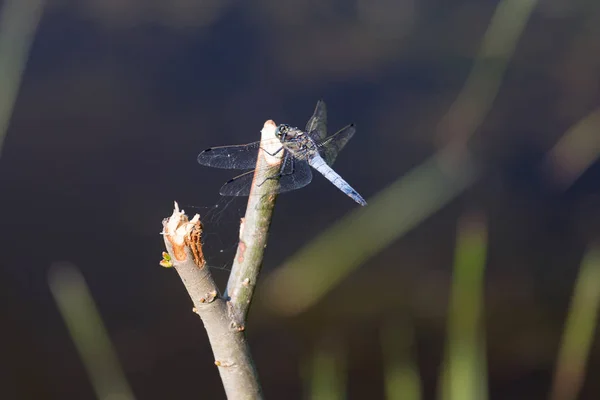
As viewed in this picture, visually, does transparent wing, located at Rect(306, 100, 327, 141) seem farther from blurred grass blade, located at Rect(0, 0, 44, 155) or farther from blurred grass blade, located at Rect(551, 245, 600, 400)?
blurred grass blade, located at Rect(0, 0, 44, 155)

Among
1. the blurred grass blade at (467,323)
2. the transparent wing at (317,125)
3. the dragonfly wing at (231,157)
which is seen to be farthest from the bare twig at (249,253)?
the transparent wing at (317,125)

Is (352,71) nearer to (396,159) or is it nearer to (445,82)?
(445,82)

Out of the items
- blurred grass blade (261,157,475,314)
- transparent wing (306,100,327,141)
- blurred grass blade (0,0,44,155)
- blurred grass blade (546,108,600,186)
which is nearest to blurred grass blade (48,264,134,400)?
blurred grass blade (0,0,44,155)

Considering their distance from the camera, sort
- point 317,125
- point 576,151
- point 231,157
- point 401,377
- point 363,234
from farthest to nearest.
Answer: point 576,151 < point 317,125 < point 231,157 < point 363,234 < point 401,377

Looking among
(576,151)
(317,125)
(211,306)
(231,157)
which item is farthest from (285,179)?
(576,151)

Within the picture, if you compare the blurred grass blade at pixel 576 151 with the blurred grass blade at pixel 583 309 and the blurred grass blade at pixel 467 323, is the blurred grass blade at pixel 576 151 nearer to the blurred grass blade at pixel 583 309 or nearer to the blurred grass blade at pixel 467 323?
the blurred grass blade at pixel 583 309

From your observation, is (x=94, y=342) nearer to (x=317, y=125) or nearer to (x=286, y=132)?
(x=286, y=132)

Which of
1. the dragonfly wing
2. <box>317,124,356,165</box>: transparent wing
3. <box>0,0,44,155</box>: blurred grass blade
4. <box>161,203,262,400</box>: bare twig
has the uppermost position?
<box>317,124,356,165</box>: transparent wing
